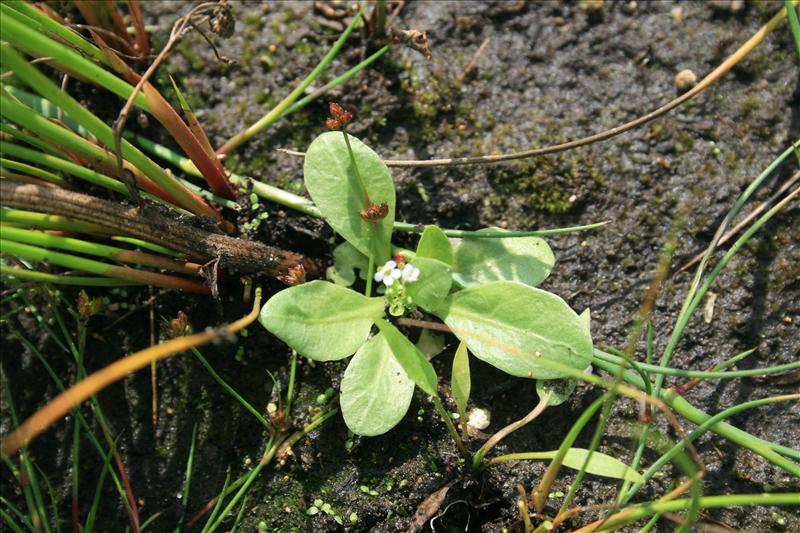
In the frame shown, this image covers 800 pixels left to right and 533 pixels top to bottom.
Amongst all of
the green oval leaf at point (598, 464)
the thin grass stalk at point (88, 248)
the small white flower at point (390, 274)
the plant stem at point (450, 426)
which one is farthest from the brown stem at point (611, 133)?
the green oval leaf at point (598, 464)

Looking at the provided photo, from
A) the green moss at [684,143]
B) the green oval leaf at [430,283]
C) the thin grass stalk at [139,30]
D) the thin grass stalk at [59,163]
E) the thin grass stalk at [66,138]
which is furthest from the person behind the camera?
the green moss at [684,143]

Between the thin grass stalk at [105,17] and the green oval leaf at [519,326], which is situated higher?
the thin grass stalk at [105,17]

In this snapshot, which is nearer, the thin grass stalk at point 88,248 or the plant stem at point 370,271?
the thin grass stalk at point 88,248

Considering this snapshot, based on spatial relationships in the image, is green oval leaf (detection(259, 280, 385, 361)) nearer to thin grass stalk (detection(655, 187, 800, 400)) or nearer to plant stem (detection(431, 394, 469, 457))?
plant stem (detection(431, 394, 469, 457))

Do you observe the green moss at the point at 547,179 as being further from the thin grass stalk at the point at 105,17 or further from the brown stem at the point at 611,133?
the thin grass stalk at the point at 105,17

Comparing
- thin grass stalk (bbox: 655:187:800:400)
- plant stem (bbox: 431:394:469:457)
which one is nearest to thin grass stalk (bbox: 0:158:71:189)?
plant stem (bbox: 431:394:469:457)

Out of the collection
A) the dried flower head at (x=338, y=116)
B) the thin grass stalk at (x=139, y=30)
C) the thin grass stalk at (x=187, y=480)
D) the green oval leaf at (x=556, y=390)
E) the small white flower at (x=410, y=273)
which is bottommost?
the thin grass stalk at (x=187, y=480)

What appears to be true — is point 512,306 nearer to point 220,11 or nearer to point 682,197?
point 682,197
